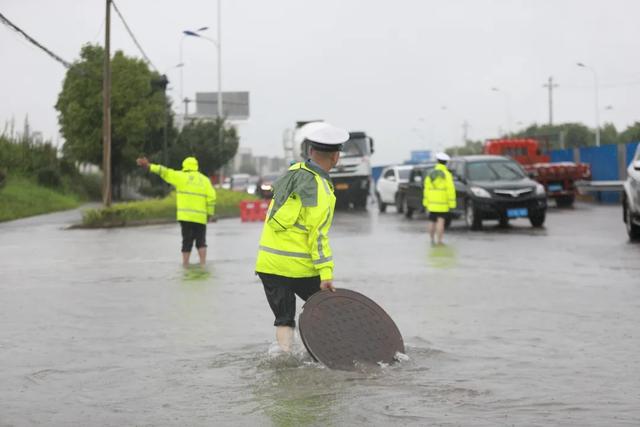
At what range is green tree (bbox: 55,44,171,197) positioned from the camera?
6838 cm

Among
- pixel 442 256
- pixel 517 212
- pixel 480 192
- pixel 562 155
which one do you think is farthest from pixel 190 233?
pixel 562 155

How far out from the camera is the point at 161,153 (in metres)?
66.4

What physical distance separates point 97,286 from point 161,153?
52794 mm

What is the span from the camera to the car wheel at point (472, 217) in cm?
2573

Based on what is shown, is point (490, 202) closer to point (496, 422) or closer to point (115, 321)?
point (115, 321)

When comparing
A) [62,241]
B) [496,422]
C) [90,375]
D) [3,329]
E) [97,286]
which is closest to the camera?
[496,422]

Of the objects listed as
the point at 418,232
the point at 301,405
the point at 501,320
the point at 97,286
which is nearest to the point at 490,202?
the point at 418,232

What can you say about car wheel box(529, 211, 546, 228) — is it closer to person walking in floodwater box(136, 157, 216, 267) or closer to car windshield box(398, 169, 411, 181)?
person walking in floodwater box(136, 157, 216, 267)

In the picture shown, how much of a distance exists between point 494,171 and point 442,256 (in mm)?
9232

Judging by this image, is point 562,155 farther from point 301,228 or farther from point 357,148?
point 301,228

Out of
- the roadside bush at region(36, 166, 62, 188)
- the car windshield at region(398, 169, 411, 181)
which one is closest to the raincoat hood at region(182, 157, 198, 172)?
the car windshield at region(398, 169, 411, 181)

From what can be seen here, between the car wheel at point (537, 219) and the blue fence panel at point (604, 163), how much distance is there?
636 inches

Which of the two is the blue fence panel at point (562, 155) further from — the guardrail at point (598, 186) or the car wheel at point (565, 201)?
the car wheel at point (565, 201)

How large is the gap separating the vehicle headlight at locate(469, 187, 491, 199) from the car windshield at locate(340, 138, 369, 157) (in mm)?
18842
